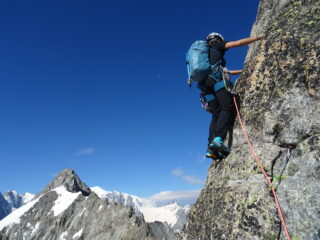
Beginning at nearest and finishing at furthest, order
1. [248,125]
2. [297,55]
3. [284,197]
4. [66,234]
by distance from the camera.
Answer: [284,197] → [297,55] → [248,125] → [66,234]

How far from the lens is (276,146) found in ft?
25.6

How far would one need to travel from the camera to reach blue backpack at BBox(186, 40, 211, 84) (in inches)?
369

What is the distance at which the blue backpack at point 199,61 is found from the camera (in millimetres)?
9383

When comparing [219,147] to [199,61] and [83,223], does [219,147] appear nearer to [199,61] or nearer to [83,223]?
[199,61]

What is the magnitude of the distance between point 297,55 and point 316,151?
3.09m

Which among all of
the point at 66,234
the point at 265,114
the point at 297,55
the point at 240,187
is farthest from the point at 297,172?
the point at 66,234

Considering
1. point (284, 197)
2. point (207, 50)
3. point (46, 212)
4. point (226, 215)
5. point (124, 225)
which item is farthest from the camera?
point (46, 212)

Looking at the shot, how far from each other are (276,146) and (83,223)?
15041 cm

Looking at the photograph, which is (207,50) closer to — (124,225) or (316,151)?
(316,151)

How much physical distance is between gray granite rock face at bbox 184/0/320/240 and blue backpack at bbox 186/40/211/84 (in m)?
1.55

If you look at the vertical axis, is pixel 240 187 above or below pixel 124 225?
below

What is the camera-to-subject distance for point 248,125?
28.7 ft

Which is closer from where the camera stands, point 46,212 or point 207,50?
point 207,50

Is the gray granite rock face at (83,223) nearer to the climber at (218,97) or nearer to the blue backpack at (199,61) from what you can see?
the climber at (218,97)
